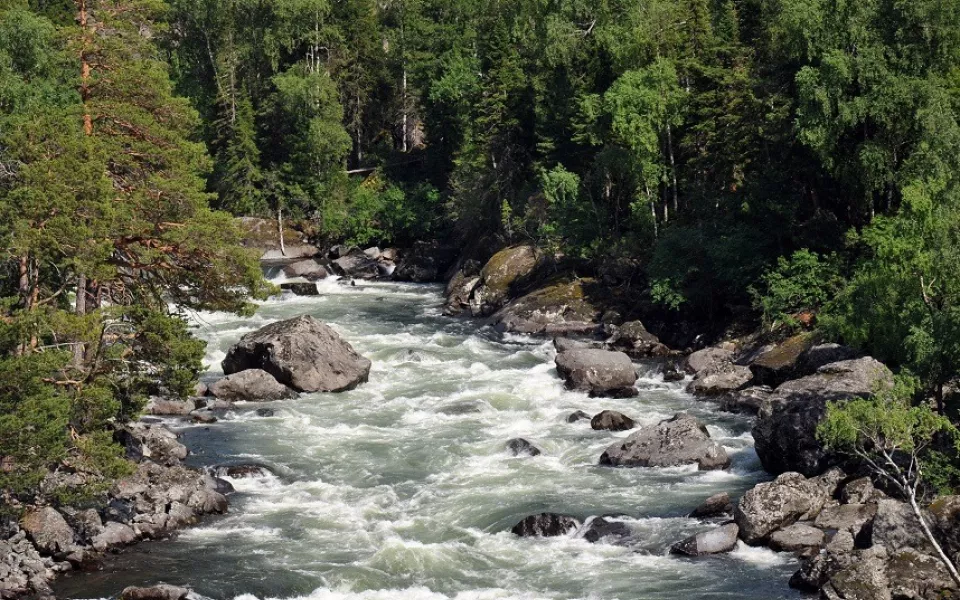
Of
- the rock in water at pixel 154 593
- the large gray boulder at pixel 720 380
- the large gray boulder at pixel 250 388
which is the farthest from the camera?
the large gray boulder at pixel 720 380

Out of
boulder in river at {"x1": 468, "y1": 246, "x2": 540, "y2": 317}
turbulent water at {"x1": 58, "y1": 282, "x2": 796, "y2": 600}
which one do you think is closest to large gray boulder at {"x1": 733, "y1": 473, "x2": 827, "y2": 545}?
turbulent water at {"x1": 58, "y1": 282, "x2": 796, "y2": 600}

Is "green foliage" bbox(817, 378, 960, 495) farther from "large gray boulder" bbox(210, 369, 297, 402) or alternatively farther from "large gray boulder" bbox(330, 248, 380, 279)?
"large gray boulder" bbox(330, 248, 380, 279)

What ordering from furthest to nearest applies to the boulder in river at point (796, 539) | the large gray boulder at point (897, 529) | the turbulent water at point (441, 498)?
the boulder in river at point (796, 539) < the turbulent water at point (441, 498) < the large gray boulder at point (897, 529)

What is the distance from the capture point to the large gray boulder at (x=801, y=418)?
106ft

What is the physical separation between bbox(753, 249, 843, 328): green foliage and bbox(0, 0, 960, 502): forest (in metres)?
0.13

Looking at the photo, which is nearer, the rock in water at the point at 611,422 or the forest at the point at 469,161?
the forest at the point at 469,161

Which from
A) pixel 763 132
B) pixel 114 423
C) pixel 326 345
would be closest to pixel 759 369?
pixel 763 132

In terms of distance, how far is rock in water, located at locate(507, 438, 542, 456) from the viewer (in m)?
36.4

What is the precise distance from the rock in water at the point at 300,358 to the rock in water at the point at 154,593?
1885 centimetres

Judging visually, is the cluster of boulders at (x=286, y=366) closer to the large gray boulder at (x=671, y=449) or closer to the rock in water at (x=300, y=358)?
the rock in water at (x=300, y=358)

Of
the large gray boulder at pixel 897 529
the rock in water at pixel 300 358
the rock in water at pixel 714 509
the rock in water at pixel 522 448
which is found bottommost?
the rock in water at pixel 714 509

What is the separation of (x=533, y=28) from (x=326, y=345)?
39.3 metres

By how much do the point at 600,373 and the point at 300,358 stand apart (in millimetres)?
11697

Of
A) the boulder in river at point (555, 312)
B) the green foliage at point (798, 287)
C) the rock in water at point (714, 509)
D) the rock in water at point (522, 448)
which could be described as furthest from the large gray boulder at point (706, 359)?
the rock in water at point (714, 509)
